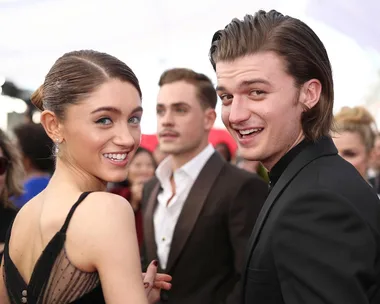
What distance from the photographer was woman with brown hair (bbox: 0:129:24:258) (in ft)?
12.0

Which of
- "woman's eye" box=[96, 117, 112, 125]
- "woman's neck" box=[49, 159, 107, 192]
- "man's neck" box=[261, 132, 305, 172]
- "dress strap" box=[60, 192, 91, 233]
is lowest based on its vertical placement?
"dress strap" box=[60, 192, 91, 233]

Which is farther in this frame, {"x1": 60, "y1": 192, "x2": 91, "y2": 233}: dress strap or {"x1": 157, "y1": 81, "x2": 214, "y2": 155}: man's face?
{"x1": 157, "y1": 81, "x2": 214, "y2": 155}: man's face

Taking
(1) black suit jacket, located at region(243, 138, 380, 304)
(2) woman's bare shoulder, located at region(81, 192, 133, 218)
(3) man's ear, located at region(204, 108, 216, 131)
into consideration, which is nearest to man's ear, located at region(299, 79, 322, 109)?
(1) black suit jacket, located at region(243, 138, 380, 304)

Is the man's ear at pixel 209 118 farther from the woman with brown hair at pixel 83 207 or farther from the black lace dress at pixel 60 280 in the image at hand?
the black lace dress at pixel 60 280

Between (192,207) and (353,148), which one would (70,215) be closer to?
(192,207)

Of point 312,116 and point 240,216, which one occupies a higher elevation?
point 312,116

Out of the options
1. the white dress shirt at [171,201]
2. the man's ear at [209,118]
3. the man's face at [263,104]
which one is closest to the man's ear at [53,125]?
the man's face at [263,104]

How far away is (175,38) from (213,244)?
236 cm

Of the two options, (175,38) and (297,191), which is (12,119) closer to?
(175,38)

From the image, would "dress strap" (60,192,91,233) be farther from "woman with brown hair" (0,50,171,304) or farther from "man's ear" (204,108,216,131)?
"man's ear" (204,108,216,131)

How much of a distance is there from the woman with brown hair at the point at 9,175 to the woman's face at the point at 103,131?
1603 mm

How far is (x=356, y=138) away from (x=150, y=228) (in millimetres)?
1606

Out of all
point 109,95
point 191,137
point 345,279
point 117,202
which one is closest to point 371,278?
point 345,279

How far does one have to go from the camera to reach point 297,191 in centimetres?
193
